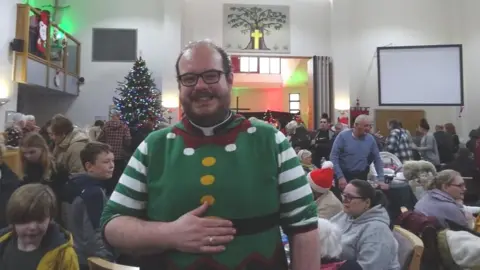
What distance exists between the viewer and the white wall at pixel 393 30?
Answer: 1248cm

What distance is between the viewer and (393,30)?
1269 cm

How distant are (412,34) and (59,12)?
10.6 m

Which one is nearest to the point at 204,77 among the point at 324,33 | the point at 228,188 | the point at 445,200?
the point at 228,188

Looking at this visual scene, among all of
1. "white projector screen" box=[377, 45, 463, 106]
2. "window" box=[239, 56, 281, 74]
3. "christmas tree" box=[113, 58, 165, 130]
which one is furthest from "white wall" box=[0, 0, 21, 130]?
"window" box=[239, 56, 281, 74]

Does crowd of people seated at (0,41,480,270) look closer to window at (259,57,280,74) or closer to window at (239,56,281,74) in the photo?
window at (239,56,281,74)

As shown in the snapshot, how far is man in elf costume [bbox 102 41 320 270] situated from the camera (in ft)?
3.27

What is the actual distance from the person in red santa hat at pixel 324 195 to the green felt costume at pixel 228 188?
2.19m

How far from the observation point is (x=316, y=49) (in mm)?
12609

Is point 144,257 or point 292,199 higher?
point 292,199

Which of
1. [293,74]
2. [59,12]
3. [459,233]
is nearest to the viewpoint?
[459,233]

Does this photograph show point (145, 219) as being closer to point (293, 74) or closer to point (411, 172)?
point (411, 172)

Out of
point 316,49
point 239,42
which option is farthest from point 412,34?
point 239,42

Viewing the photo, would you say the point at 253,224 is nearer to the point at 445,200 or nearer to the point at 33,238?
the point at 33,238

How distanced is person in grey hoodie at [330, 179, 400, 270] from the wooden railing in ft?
22.9
